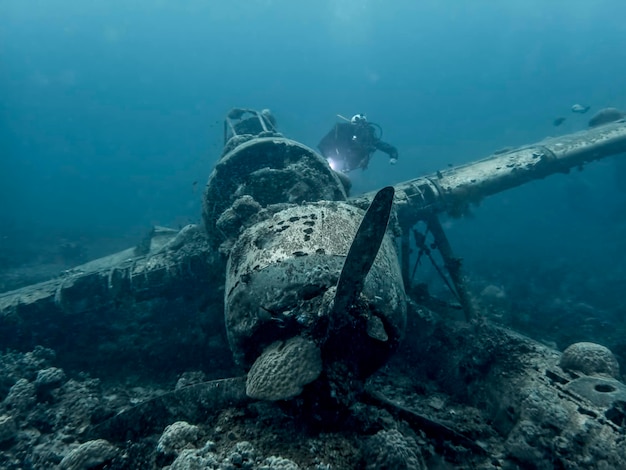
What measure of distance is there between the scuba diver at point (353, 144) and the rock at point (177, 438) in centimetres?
1353

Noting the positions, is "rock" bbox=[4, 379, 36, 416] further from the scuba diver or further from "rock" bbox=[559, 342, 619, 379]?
the scuba diver

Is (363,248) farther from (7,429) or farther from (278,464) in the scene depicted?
(7,429)

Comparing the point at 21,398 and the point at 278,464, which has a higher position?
the point at 21,398

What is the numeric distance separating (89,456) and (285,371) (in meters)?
2.13

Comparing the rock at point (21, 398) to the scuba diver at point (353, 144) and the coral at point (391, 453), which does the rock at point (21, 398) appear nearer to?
the coral at point (391, 453)

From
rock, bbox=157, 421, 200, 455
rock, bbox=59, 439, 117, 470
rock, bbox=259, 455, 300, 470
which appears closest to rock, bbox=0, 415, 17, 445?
rock, bbox=59, 439, 117, 470

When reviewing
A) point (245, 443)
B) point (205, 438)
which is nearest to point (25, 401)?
point (205, 438)

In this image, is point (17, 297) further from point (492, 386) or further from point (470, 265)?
point (470, 265)

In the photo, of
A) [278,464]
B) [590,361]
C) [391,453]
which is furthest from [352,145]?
[278,464]

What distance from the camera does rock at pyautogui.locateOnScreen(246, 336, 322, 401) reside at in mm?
3551

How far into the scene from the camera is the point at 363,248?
11.3 ft

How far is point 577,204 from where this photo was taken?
37250mm

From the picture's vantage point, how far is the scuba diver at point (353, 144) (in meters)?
16.7

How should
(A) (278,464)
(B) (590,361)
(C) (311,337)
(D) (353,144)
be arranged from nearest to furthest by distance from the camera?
(A) (278,464) → (C) (311,337) → (B) (590,361) → (D) (353,144)
